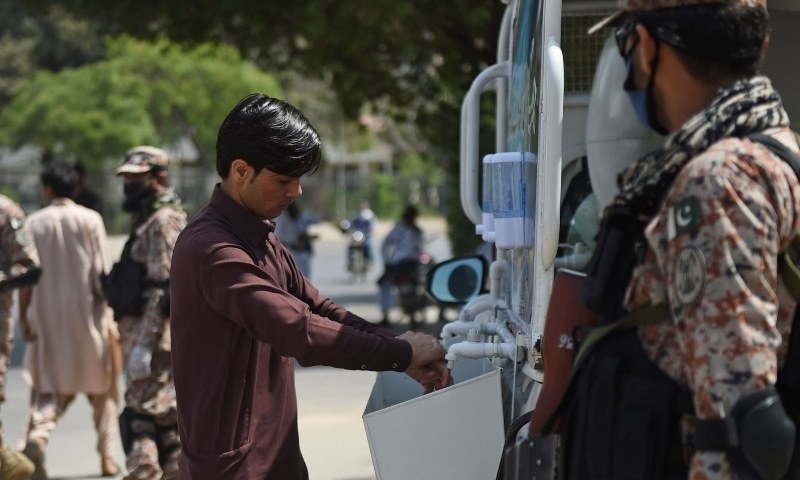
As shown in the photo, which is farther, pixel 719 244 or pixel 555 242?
pixel 555 242

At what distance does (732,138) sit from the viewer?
2.30 m

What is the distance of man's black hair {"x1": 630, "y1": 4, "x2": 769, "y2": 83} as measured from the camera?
2.35 metres

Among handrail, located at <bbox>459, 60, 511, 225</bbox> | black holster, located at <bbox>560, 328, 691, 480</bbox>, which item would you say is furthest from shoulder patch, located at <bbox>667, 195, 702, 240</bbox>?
handrail, located at <bbox>459, 60, 511, 225</bbox>

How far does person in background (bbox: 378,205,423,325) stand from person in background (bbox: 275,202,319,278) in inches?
44.1

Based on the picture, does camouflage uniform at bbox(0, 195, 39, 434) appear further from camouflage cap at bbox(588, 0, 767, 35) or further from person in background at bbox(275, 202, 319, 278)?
person in background at bbox(275, 202, 319, 278)

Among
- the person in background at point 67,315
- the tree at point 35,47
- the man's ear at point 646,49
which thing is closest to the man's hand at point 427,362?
the man's ear at point 646,49

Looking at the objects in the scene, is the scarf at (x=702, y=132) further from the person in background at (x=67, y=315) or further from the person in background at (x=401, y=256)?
the person in background at (x=401, y=256)

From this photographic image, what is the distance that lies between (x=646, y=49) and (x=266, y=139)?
4.05 ft

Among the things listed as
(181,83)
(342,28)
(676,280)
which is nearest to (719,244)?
(676,280)

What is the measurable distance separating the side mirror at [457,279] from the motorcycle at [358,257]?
2164 centimetres

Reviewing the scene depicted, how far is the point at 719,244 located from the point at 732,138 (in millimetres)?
215

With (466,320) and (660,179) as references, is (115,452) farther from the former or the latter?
(660,179)

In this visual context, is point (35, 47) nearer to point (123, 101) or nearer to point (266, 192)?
point (123, 101)

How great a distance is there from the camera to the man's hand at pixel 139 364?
247 inches
